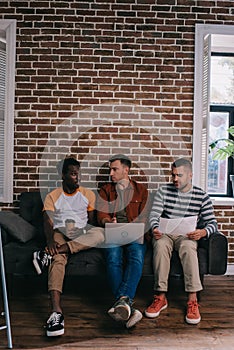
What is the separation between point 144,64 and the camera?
490 centimetres

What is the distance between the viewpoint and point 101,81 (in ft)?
16.0

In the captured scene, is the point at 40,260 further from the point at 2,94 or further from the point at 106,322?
the point at 2,94

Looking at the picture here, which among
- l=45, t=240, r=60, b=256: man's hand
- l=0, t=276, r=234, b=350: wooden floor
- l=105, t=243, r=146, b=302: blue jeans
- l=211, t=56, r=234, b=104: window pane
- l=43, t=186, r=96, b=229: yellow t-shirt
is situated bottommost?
l=0, t=276, r=234, b=350: wooden floor

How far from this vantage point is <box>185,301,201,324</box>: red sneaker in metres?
3.64

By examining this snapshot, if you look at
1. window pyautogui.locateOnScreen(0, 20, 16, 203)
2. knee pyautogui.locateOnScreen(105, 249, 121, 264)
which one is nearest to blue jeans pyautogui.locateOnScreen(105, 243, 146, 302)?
knee pyautogui.locateOnScreen(105, 249, 121, 264)

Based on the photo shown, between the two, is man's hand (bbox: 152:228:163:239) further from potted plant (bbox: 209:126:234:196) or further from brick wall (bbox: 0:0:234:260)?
potted plant (bbox: 209:126:234:196)

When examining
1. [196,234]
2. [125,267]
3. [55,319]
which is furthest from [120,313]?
[196,234]

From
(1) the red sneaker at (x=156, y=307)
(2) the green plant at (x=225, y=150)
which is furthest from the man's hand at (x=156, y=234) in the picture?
(2) the green plant at (x=225, y=150)

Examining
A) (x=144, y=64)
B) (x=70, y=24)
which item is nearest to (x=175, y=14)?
(x=144, y=64)

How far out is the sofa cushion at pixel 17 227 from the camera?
4141mm

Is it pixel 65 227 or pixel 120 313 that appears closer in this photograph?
pixel 120 313

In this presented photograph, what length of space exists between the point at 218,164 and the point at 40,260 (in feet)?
8.09

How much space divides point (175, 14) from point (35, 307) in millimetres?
2966

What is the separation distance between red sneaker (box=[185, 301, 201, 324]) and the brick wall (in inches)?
60.7
